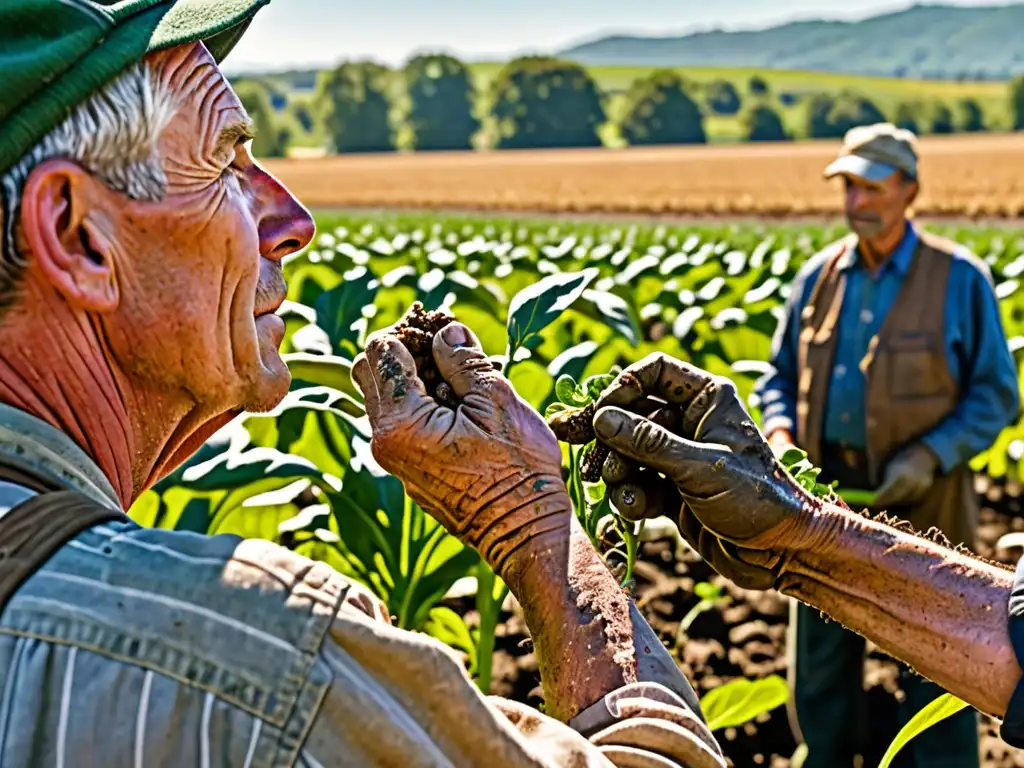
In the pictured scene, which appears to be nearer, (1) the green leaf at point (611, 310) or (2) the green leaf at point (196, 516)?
(2) the green leaf at point (196, 516)

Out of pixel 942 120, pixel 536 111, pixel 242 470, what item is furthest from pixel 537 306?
pixel 942 120

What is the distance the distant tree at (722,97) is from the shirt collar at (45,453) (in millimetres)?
104942

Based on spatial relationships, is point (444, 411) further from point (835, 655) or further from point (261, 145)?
point (261, 145)

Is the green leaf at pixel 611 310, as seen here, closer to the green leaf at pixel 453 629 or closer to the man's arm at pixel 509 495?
the green leaf at pixel 453 629

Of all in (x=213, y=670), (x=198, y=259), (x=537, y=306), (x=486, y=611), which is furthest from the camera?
(x=486, y=611)

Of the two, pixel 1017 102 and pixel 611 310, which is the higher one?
pixel 611 310

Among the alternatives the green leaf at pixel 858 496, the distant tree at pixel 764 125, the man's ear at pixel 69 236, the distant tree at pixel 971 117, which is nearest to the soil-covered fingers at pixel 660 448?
the man's ear at pixel 69 236

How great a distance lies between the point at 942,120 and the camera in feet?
267

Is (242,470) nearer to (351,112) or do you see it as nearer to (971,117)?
(351,112)

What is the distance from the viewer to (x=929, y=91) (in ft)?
321

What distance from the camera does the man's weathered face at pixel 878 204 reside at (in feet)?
13.5

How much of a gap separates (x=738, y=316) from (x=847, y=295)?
3.06m

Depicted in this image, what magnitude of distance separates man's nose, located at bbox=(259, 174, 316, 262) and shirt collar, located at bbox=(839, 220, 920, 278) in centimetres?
299

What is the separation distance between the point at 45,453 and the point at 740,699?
247cm
